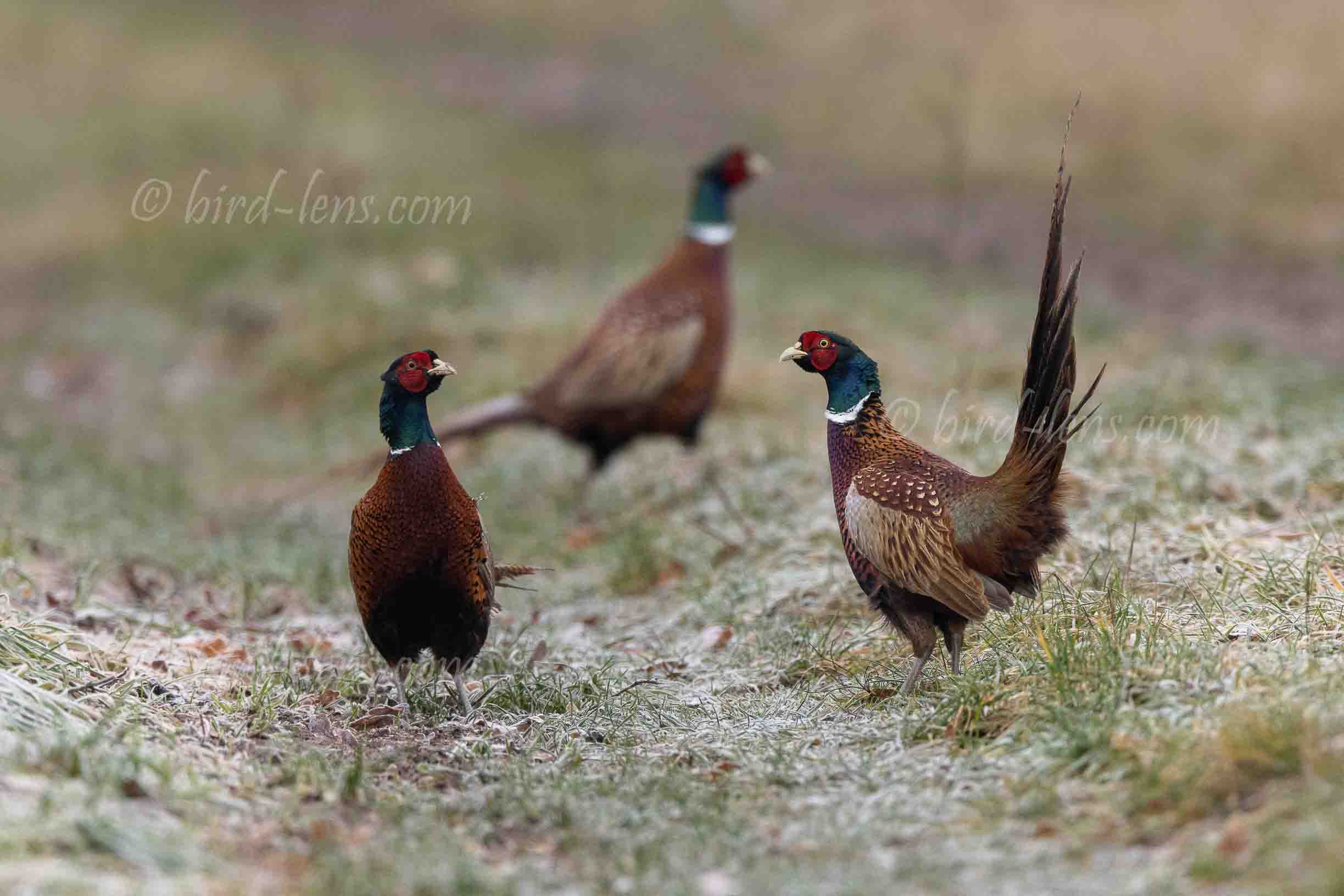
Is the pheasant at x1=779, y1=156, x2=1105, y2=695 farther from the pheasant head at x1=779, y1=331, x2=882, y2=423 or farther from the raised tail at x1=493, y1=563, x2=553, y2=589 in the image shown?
the raised tail at x1=493, y1=563, x2=553, y2=589

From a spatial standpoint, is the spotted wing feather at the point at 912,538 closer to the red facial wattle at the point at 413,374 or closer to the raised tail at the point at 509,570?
the raised tail at the point at 509,570

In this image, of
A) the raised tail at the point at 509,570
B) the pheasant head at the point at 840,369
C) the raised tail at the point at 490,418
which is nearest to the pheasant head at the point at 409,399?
the raised tail at the point at 509,570

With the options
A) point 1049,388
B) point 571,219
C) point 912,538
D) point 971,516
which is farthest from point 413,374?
point 571,219

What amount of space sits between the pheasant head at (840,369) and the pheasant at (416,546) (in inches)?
44.0

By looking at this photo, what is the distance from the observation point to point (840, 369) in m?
4.48

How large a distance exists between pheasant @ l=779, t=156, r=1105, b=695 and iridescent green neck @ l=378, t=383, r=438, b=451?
50.8 inches

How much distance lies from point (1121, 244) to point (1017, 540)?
866 centimetres

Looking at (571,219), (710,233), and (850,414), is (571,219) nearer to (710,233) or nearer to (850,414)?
(710,233)

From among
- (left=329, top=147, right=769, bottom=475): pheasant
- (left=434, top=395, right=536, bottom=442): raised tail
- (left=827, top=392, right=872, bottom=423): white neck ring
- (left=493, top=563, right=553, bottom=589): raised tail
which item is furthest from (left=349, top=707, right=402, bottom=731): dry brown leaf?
(left=434, top=395, right=536, bottom=442): raised tail

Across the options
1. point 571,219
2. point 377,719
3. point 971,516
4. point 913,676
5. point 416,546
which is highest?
point 571,219

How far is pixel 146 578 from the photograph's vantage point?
20.3 ft

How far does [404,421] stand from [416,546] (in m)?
0.39

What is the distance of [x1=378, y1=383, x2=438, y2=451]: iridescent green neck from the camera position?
426cm

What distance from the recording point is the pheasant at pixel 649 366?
7.21 m
